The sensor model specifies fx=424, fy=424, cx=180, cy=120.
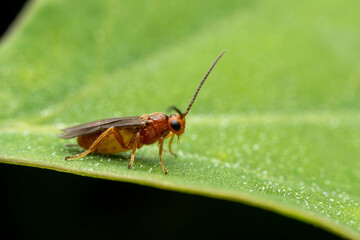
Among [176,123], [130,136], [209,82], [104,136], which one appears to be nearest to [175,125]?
[176,123]

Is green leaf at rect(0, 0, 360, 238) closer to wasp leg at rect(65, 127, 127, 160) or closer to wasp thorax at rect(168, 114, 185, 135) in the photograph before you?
wasp leg at rect(65, 127, 127, 160)

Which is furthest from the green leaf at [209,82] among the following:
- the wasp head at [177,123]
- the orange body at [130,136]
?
the wasp head at [177,123]

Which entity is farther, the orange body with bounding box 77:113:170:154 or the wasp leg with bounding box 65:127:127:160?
the orange body with bounding box 77:113:170:154

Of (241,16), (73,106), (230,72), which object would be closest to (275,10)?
(241,16)

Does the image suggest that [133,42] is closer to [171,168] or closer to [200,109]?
[200,109]

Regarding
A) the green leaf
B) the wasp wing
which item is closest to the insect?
the wasp wing

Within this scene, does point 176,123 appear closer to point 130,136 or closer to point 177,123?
point 177,123

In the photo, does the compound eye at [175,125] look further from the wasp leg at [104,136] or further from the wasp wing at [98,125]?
the wasp leg at [104,136]
